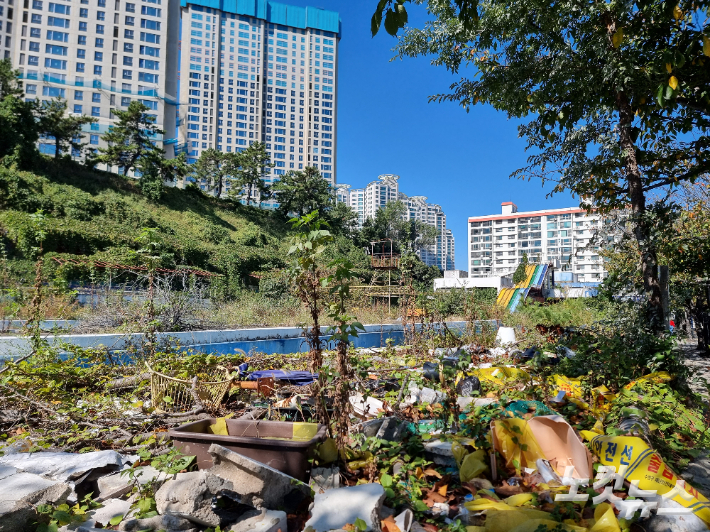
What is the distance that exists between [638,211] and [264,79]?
89003 millimetres

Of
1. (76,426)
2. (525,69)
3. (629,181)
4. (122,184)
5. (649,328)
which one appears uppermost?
(122,184)

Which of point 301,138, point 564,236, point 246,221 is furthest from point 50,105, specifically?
point 564,236

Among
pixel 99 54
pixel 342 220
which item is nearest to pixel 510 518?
pixel 342 220

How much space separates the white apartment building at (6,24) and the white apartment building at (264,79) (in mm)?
31257

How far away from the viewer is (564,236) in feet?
247

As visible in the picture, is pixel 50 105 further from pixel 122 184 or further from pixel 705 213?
pixel 705 213

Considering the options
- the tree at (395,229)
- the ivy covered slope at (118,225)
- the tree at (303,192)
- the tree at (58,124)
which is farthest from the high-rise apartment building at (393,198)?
the tree at (58,124)

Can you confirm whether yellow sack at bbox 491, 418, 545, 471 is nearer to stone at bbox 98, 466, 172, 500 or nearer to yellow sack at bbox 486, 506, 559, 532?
yellow sack at bbox 486, 506, 559, 532

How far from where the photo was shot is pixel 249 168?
39875 millimetres

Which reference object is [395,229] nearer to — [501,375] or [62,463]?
[501,375]

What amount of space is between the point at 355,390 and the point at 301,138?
8557 centimetres

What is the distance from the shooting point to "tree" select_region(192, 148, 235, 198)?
40.0 meters

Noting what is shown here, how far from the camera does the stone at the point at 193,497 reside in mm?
2092

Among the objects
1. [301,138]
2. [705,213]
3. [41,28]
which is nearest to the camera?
[705,213]
